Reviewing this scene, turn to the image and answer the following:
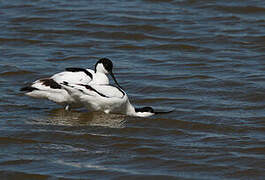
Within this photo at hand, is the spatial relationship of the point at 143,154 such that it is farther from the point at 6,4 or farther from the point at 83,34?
the point at 6,4

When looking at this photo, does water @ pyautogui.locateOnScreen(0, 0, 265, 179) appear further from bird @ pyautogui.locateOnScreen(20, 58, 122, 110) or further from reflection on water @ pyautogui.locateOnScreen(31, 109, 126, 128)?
bird @ pyautogui.locateOnScreen(20, 58, 122, 110)

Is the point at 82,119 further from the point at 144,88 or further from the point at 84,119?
the point at 144,88

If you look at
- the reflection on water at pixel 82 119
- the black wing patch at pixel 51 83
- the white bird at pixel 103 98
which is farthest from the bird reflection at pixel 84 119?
the black wing patch at pixel 51 83

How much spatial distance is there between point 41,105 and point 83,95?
1.09 m

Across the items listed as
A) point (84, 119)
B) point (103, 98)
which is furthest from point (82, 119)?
point (103, 98)

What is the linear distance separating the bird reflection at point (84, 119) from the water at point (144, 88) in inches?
0.6

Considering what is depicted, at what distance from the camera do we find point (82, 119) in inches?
362

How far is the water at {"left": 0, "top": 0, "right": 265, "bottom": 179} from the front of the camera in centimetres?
718

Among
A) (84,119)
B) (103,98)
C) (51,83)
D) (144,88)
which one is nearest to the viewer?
(103,98)

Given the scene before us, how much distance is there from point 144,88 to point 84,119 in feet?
5.17

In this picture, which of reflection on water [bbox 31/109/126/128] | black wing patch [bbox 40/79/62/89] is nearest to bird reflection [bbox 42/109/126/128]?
reflection on water [bbox 31/109/126/128]

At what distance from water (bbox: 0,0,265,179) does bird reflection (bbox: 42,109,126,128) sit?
0.05 feet

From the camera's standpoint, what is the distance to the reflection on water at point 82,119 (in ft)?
29.1

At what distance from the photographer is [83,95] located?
9.00 metres
